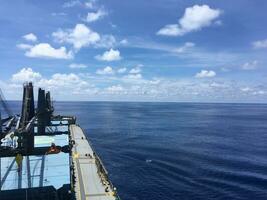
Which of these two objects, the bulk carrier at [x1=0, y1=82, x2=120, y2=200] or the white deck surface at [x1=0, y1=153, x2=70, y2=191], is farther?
the white deck surface at [x1=0, y1=153, x2=70, y2=191]

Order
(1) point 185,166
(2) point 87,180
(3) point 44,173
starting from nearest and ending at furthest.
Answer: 1. (3) point 44,173
2. (2) point 87,180
3. (1) point 185,166

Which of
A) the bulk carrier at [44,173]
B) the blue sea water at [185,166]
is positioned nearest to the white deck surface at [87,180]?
the bulk carrier at [44,173]

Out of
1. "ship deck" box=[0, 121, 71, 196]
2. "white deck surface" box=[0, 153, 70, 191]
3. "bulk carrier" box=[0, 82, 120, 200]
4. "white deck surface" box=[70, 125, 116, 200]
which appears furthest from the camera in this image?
"white deck surface" box=[70, 125, 116, 200]

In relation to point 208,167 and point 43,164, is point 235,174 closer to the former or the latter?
point 208,167

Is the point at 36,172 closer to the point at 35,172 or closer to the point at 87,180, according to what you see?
the point at 35,172

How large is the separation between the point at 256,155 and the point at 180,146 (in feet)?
98.8

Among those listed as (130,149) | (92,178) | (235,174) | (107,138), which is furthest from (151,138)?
(92,178)

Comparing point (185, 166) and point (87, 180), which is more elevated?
point (87, 180)

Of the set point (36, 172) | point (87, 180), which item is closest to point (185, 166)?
point (87, 180)

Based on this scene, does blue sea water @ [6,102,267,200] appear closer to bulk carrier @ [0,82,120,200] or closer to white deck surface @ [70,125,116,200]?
white deck surface @ [70,125,116,200]

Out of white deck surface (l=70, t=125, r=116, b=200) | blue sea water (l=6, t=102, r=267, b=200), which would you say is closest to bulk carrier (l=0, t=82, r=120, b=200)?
white deck surface (l=70, t=125, r=116, b=200)

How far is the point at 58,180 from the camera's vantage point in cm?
4744

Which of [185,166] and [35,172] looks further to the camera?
[185,166]

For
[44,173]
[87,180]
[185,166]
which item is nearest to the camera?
[44,173]
